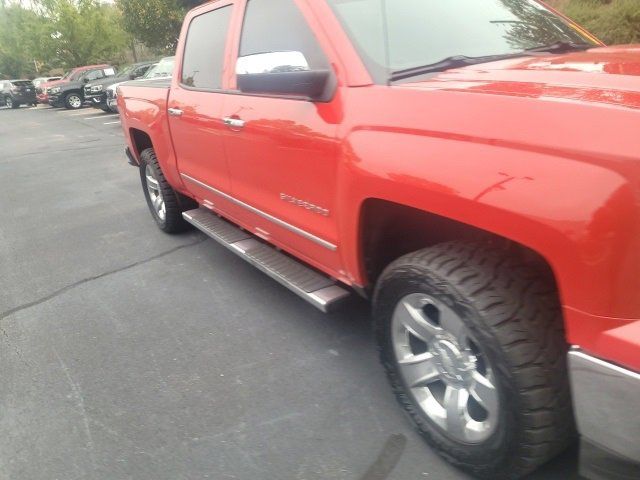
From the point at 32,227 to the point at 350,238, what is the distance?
5.30m

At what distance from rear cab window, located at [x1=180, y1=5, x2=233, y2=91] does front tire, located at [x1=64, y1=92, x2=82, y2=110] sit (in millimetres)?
25737

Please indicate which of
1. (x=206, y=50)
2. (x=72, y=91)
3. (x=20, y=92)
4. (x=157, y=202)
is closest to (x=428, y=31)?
(x=206, y=50)

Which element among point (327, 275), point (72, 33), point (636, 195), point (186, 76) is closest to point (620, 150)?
point (636, 195)

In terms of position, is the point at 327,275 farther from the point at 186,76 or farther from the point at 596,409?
the point at 186,76

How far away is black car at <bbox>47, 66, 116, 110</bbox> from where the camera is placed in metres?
25.8

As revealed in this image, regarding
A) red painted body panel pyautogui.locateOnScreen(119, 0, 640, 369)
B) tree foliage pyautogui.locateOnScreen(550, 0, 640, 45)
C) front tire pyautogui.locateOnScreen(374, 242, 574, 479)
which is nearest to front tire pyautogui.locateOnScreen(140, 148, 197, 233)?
red painted body panel pyautogui.locateOnScreen(119, 0, 640, 369)

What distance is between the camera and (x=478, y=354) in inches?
81.8

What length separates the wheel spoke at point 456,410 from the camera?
2180mm

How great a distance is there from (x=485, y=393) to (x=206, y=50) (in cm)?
308

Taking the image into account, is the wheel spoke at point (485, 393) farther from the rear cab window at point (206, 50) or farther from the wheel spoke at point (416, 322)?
the rear cab window at point (206, 50)

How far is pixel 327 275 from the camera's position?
10.2 feet

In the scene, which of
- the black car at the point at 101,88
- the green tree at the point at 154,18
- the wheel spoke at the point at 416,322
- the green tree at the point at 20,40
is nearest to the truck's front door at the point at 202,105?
the wheel spoke at the point at 416,322

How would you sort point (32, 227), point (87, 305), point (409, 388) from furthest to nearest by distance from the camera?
point (32, 227)
point (87, 305)
point (409, 388)

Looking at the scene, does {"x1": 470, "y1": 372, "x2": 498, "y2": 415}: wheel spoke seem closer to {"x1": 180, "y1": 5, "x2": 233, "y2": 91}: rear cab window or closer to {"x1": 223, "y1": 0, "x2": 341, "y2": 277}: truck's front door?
{"x1": 223, "y1": 0, "x2": 341, "y2": 277}: truck's front door
